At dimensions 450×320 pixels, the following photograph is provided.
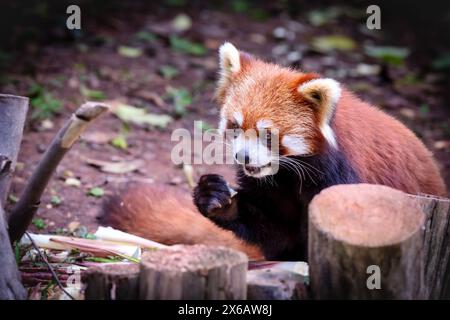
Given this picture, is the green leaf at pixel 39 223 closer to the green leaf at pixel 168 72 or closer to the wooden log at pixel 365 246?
the wooden log at pixel 365 246

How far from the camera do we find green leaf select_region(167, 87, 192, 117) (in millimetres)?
7270

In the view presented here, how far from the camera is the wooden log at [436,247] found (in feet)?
11.1

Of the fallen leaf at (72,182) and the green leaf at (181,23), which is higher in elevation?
the green leaf at (181,23)

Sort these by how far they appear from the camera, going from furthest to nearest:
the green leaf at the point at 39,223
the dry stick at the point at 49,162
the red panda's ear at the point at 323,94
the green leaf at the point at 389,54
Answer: the green leaf at the point at 389,54
the green leaf at the point at 39,223
the red panda's ear at the point at 323,94
the dry stick at the point at 49,162

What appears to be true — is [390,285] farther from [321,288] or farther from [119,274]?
[119,274]

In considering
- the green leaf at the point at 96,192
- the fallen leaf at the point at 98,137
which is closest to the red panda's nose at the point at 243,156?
the green leaf at the point at 96,192

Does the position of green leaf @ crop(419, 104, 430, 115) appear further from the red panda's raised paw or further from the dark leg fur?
the red panda's raised paw

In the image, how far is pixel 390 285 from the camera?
2969 mm

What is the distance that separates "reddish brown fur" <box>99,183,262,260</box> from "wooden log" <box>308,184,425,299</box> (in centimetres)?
157

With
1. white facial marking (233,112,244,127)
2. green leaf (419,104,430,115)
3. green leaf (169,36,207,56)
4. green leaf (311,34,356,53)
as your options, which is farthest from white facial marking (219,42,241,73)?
green leaf (311,34,356,53)

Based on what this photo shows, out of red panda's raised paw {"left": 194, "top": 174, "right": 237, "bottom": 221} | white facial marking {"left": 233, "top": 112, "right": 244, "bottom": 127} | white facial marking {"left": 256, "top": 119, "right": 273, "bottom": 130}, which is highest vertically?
white facial marking {"left": 233, "top": 112, "right": 244, "bottom": 127}

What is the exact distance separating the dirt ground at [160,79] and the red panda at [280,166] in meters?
0.69

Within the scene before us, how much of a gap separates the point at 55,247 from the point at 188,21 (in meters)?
6.08

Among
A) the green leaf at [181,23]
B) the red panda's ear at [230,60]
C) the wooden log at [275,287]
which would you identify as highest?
the green leaf at [181,23]
